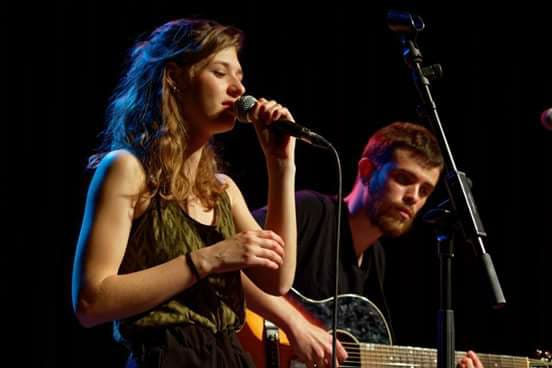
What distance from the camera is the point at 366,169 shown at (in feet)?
11.8

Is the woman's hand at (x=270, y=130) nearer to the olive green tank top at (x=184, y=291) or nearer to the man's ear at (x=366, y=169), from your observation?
the olive green tank top at (x=184, y=291)

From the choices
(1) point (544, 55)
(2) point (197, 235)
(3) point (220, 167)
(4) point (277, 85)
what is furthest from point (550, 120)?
(1) point (544, 55)

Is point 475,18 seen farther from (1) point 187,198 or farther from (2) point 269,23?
(1) point 187,198

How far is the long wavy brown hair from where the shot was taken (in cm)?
198

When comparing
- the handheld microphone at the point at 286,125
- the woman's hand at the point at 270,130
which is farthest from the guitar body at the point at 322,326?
the handheld microphone at the point at 286,125

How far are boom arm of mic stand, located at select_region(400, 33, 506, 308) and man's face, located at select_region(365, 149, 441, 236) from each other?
1.34 metres

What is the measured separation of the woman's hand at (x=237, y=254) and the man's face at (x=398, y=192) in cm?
167

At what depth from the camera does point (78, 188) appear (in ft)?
10.5

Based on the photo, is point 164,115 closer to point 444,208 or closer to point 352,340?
point 444,208

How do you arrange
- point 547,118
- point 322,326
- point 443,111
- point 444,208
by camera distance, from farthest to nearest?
point 443,111 → point 322,326 → point 547,118 → point 444,208

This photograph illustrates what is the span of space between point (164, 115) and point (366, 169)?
67.6 inches

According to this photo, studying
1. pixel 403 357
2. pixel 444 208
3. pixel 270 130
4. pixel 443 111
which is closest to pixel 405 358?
pixel 403 357

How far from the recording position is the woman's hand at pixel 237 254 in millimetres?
1807

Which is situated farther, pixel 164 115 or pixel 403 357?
pixel 403 357
